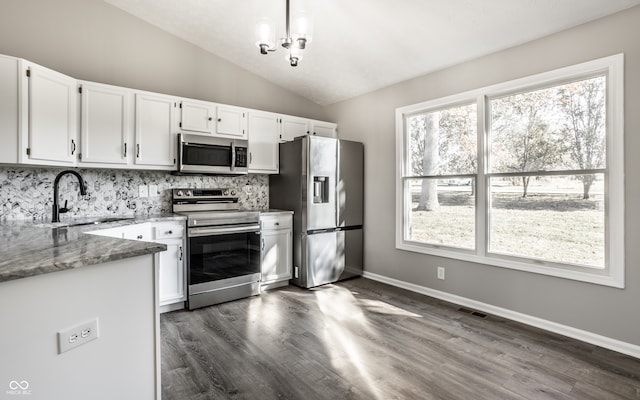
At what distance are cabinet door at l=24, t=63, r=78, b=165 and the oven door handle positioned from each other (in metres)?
1.21

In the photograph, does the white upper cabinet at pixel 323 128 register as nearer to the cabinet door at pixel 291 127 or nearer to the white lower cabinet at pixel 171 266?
the cabinet door at pixel 291 127

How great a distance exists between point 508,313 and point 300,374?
2.11 m

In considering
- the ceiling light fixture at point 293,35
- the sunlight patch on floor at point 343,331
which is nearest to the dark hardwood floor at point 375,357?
the sunlight patch on floor at point 343,331

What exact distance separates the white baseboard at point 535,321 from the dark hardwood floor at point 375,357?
8cm

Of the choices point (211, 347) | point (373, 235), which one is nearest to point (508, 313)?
point (373, 235)

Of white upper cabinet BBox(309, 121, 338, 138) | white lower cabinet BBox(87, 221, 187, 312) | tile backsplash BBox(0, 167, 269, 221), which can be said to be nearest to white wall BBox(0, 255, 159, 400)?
white lower cabinet BBox(87, 221, 187, 312)

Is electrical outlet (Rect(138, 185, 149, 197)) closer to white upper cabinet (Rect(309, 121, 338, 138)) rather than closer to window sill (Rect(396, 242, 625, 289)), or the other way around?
white upper cabinet (Rect(309, 121, 338, 138))

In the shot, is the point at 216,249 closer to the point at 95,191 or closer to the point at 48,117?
the point at 95,191

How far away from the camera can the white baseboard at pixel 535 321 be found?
2.45 meters

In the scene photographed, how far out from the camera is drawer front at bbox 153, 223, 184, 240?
3.14 m

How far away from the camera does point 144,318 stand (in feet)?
4.55

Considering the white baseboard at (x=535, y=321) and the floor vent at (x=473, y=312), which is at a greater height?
the white baseboard at (x=535, y=321)

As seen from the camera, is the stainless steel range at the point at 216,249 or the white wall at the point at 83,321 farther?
the stainless steel range at the point at 216,249

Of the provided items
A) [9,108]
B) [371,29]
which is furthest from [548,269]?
[9,108]
